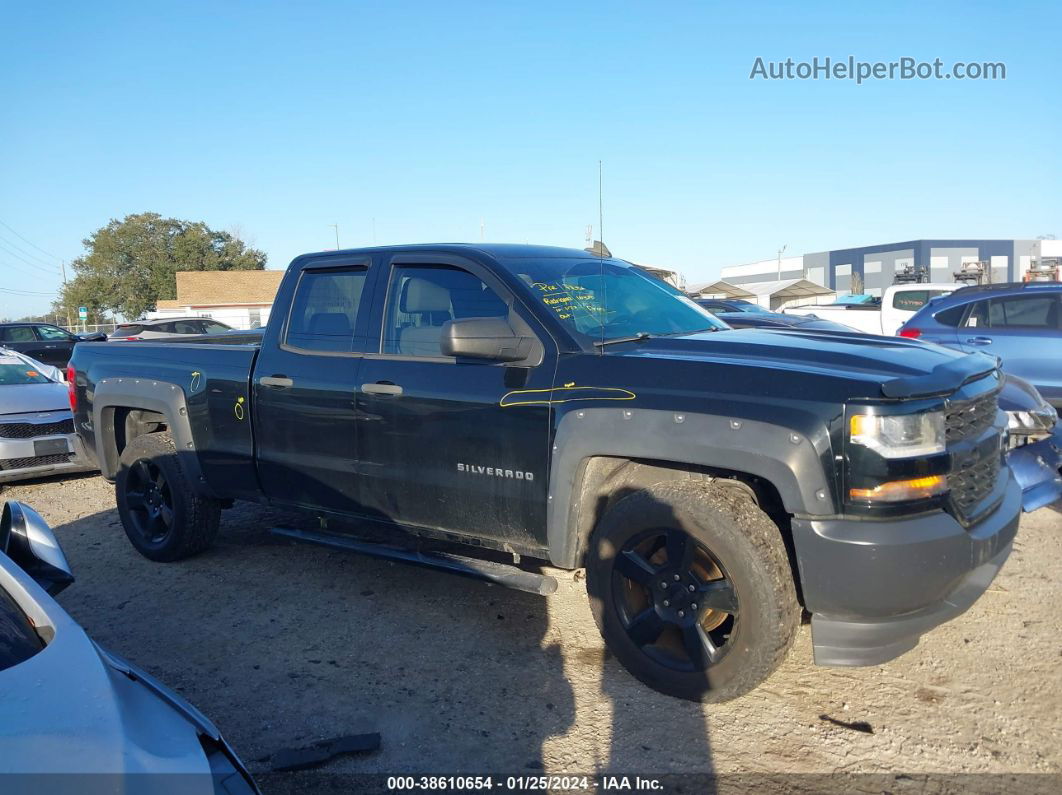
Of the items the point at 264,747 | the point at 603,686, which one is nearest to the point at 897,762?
the point at 603,686

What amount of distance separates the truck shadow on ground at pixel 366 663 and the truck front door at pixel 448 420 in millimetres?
641

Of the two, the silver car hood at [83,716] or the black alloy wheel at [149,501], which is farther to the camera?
the black alloy wheel at [149,501]

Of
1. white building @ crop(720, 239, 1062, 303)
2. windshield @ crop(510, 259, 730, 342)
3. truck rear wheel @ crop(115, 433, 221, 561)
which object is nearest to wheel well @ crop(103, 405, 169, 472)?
truck rear wheel @ crop(115, 433, 221, 561)

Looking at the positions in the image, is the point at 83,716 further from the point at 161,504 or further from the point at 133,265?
the point at 133,265

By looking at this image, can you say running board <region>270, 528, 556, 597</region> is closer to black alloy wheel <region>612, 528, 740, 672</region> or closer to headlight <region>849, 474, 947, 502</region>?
black alloy wheel <region>612, 528, 740, 672</region>

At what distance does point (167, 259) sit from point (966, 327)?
65.1 metres

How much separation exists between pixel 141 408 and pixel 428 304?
7.72ft

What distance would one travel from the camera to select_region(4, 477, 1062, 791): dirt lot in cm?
305

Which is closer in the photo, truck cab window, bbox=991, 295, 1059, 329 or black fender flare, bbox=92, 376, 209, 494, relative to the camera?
black fender flare, bbox=92, 376, 209, 494

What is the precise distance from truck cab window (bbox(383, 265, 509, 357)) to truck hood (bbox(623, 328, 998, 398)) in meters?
0.84

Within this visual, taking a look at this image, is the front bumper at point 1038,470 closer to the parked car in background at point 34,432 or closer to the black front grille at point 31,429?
the parked car in background at point 34,432

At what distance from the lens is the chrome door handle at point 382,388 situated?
4.09 meters

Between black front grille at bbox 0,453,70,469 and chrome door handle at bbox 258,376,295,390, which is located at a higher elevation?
chrome door handle at bbox 258,376,295,390

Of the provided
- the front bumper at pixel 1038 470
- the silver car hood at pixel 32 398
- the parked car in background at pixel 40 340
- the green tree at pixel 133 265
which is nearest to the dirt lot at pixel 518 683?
the front bumper at pixel 1038 470
